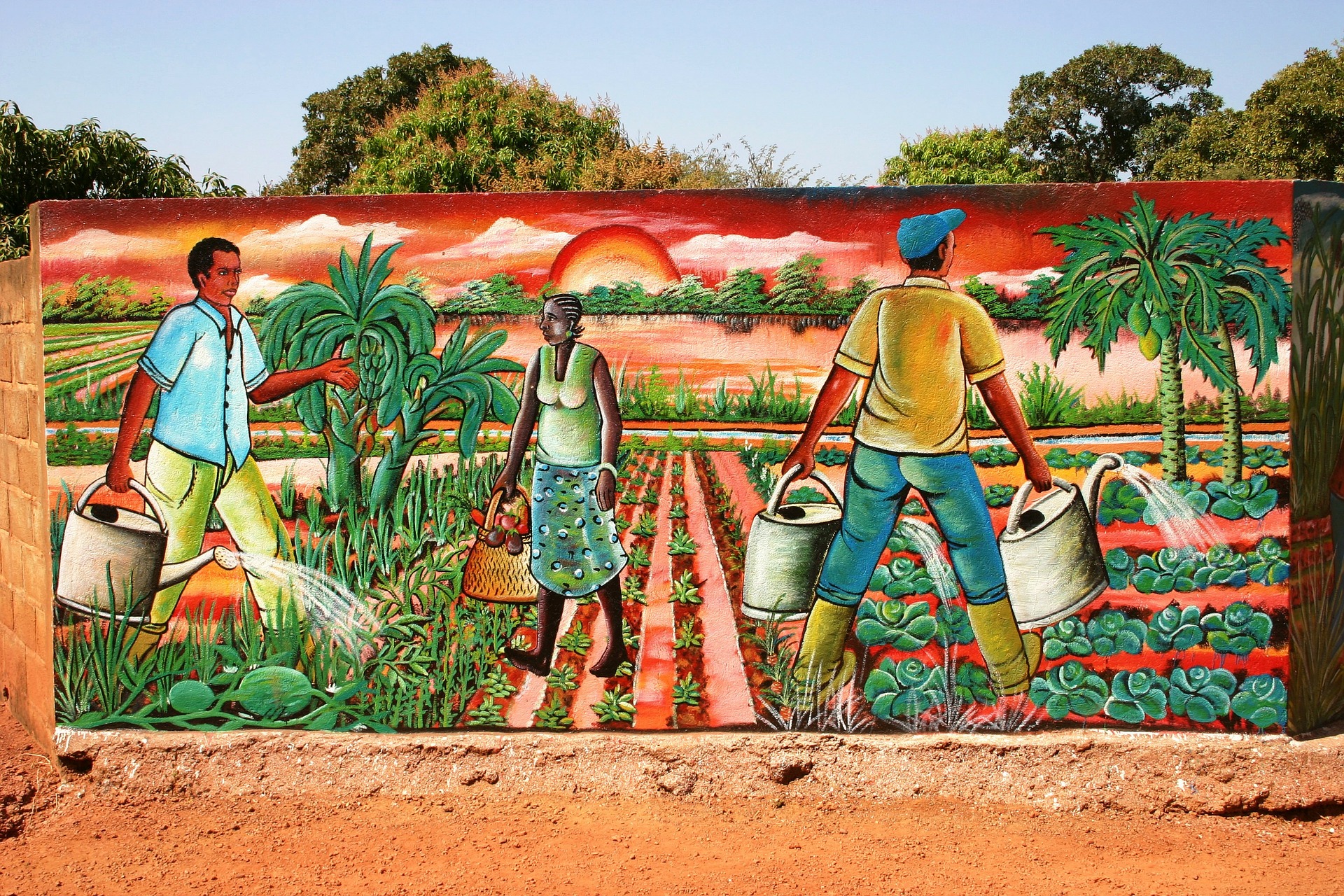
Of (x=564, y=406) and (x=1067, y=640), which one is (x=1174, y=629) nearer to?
(x=1067, y=640)

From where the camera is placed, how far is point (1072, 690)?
→ 14.7ft

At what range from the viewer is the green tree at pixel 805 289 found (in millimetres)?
4543

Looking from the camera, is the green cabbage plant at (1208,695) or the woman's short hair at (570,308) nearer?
the green cabbage plant at (1208,695)

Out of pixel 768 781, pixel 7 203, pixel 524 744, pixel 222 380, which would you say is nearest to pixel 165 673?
pixel 222 380

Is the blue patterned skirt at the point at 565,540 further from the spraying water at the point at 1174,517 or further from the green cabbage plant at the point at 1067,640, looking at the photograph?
the spraying water at the point at 1174,517

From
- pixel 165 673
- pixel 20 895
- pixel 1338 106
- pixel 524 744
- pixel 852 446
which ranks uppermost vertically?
pixel 1338 106

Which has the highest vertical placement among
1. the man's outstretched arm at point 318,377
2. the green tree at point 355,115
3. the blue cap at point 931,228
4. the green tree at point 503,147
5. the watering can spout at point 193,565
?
the green tree at point 355,115

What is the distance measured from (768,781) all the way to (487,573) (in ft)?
5.00

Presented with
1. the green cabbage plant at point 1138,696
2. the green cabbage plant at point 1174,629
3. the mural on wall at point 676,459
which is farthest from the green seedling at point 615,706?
the green cabbage plant at point 1174,629

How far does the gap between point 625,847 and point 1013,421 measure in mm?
2401

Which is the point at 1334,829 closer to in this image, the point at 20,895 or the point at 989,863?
the point at 989,863

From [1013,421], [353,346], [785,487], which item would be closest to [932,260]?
[1013,421]

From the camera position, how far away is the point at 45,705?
16.0ft

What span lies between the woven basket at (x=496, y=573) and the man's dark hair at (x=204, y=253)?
1637mm
